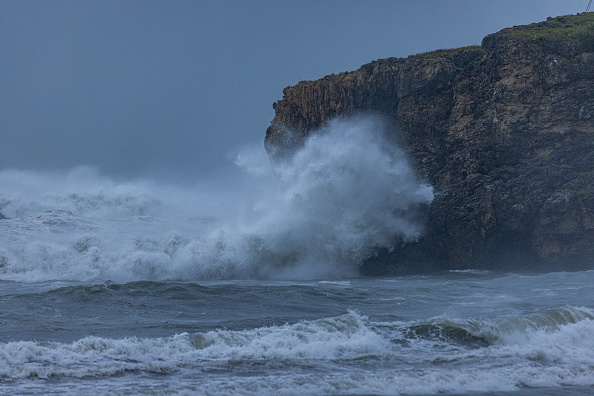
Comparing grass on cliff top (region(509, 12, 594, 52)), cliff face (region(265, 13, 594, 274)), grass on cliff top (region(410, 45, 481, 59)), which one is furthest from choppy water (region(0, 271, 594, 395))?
grass on cliff top (region(410, 45, 481, 59))

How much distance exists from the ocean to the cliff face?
129 centimetres

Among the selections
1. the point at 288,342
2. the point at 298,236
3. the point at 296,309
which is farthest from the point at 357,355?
the point at 298,236

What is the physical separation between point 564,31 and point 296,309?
1989 cm

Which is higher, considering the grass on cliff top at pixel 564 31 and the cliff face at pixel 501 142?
the grass on cliff top at pixel 564 31

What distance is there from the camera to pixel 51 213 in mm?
33000

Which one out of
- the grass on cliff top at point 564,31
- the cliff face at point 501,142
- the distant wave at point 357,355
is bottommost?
the distant wave at point 357,355

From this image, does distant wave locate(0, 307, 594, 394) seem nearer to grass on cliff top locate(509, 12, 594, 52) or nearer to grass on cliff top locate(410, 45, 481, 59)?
grass on cliff top locate(509, 12, 594, 52)

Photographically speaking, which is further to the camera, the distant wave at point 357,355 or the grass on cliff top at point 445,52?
the grass on cliff top at point 445,52

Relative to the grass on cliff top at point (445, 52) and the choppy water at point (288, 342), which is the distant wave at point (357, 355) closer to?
the choppy water at point (288, 342)

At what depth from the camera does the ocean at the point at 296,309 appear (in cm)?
754

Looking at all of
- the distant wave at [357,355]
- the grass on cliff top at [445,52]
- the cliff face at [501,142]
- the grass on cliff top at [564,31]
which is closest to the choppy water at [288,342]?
the distant wave at [357,355]

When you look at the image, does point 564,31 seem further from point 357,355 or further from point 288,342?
point 288,342

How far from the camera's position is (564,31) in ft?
81.5

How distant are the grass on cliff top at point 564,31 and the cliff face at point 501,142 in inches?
1.7
